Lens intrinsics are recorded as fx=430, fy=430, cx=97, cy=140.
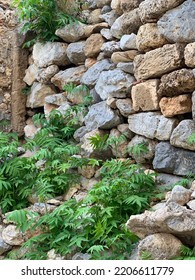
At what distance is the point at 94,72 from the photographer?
5750mm

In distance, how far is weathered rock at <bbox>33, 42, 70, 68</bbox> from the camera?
6.18 meters

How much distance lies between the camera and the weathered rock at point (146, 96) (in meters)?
4.87

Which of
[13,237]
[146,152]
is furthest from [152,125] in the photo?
[13,237]

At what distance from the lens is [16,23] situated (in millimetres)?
6645

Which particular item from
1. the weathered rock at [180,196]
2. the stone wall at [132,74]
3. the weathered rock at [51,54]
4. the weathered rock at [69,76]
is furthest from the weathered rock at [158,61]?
the weathered rock at [180,196]

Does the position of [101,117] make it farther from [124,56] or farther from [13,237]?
[13,237]

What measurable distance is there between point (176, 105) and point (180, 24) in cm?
88

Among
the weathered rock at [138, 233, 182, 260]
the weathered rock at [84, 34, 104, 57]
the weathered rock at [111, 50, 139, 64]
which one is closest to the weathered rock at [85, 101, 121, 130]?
the weathered rock at [111, 50, 139, 64]

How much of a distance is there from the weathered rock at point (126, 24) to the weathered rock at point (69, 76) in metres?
0.75

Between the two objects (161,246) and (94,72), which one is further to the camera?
(94,72)

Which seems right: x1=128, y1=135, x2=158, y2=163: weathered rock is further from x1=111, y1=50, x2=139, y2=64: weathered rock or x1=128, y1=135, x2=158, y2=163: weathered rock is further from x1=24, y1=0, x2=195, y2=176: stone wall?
x1=111, y1=50, x2=139, y2=64: weathered rock

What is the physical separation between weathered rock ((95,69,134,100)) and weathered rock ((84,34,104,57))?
0.49m
